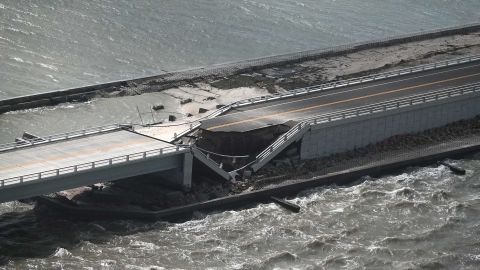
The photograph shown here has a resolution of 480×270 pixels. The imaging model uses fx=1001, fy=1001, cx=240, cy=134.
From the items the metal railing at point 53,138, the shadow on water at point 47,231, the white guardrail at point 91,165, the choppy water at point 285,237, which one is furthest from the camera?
the metal railing at point 53,138

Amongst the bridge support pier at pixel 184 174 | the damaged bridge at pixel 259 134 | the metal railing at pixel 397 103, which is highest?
the metal railing at pixel 397 103

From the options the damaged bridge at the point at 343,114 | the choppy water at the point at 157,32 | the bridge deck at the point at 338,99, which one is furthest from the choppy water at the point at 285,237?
the choppy water at the point at 157,32

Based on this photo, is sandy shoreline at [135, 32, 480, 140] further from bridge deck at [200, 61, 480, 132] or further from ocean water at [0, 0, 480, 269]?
ocean water at [0, 0, 480, 269]

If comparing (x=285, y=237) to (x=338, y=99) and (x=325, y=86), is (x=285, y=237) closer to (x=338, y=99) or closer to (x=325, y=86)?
(x=338, y=99)

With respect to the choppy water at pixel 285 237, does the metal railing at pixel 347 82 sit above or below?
above

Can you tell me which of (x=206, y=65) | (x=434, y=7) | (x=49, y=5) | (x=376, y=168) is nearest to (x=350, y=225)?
(x=376, y=168)

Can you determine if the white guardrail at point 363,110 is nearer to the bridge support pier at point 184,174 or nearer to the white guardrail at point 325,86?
the bridge support pier at point 184,174

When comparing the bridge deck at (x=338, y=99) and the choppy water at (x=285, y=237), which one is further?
the bridge deck at (x=338, y=99)

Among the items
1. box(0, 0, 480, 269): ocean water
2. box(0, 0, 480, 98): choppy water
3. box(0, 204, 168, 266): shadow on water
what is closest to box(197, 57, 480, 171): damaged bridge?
box(0, 0, 480, 269): ocean water
